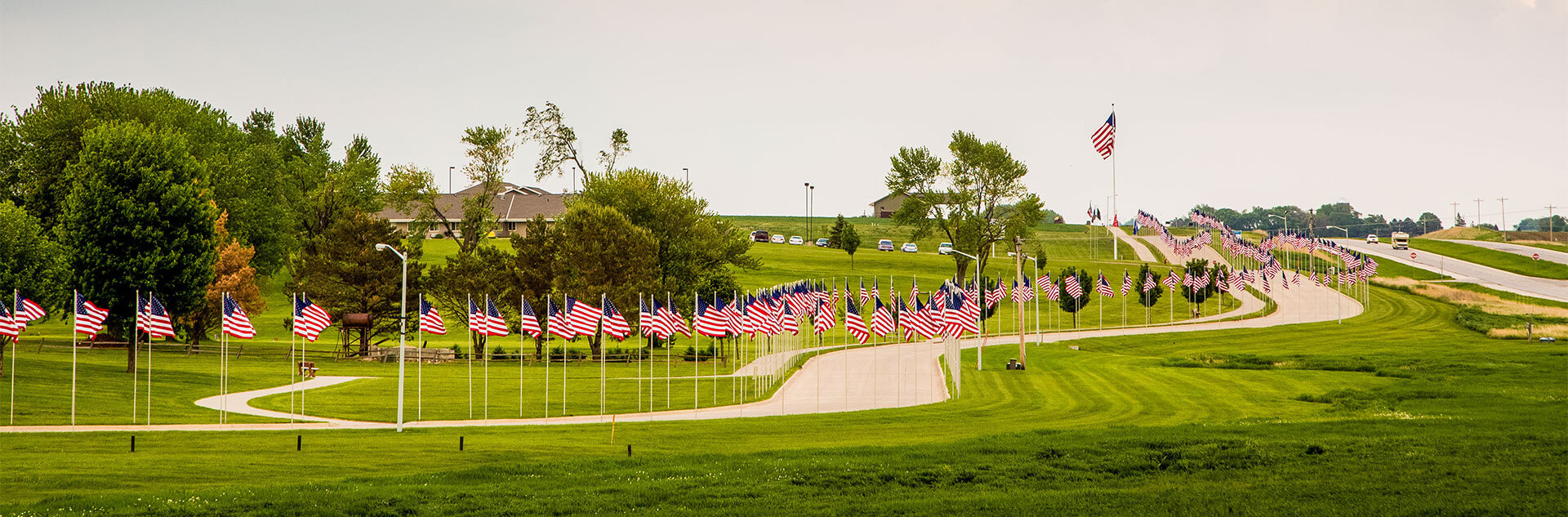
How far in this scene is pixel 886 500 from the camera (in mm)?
19672

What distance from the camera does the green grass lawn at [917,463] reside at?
19000 mm

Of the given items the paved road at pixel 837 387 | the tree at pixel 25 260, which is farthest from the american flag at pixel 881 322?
the tree at pixel 25 260

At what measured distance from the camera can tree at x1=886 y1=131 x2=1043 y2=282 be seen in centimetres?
9631

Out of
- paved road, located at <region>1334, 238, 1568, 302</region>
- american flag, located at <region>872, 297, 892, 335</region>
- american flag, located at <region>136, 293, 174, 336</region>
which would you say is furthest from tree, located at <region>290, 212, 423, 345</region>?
paved road, located at <region>1334, 238, 1568, 302</region>

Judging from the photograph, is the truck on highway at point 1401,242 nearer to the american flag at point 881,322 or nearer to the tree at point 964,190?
the tree at point 964,190

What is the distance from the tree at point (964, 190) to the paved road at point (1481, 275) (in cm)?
4749

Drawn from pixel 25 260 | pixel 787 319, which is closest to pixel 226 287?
pixel 25 260

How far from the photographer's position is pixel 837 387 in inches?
1908

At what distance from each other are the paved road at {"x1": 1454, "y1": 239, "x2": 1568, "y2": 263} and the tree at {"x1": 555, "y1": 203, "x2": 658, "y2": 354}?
368 feet

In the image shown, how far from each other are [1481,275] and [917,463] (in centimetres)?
11886

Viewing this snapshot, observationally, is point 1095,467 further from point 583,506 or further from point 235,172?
point 235,172

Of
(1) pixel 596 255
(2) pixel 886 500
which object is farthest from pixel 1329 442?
(1) pixel 596 255

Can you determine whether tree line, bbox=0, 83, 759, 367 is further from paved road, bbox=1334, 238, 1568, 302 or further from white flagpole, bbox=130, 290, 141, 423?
paved road, bbox=1334, 238, 1568, 302

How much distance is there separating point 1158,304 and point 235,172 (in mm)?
75982
